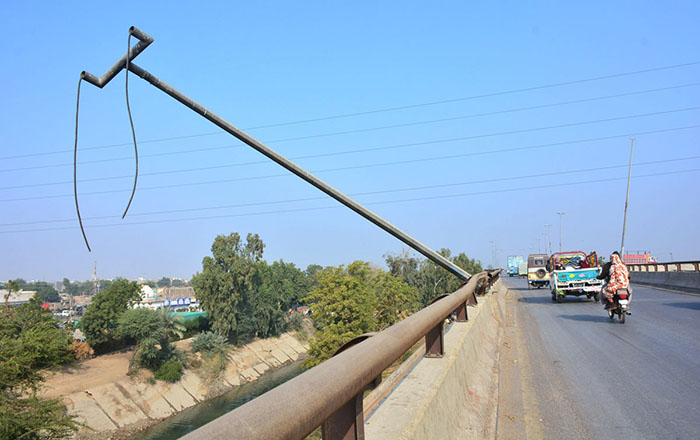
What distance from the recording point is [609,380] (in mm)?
6594

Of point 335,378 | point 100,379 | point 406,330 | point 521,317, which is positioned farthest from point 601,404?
point 100,379

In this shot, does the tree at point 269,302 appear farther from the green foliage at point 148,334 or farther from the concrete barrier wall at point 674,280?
the concrete barrier wall at point 674,280

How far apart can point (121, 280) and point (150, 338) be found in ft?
62.2

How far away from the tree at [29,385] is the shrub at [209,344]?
38.3 meters

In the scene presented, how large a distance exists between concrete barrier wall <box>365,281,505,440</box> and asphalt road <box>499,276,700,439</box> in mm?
316

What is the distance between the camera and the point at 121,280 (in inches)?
3393

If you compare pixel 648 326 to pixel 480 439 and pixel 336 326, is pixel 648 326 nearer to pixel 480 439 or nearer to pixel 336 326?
pixel 480 439

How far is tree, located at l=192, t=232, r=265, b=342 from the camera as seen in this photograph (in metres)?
89.4

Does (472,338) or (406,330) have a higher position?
(406,330)

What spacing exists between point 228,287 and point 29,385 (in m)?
54.4

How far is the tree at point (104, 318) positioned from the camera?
253 feet

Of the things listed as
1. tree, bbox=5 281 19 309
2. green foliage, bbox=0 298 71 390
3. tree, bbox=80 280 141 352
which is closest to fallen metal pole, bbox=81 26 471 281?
green foliage, bbox=0 298 71 390

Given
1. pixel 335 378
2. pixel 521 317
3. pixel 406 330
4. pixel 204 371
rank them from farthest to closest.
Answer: pixel 204 371, pixel 521 317, pixel 406 330, pixel 335 378

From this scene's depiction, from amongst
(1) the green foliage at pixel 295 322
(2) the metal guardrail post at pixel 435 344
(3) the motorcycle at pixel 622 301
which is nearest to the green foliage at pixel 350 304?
(1) the green foliage at pixel 295 322
